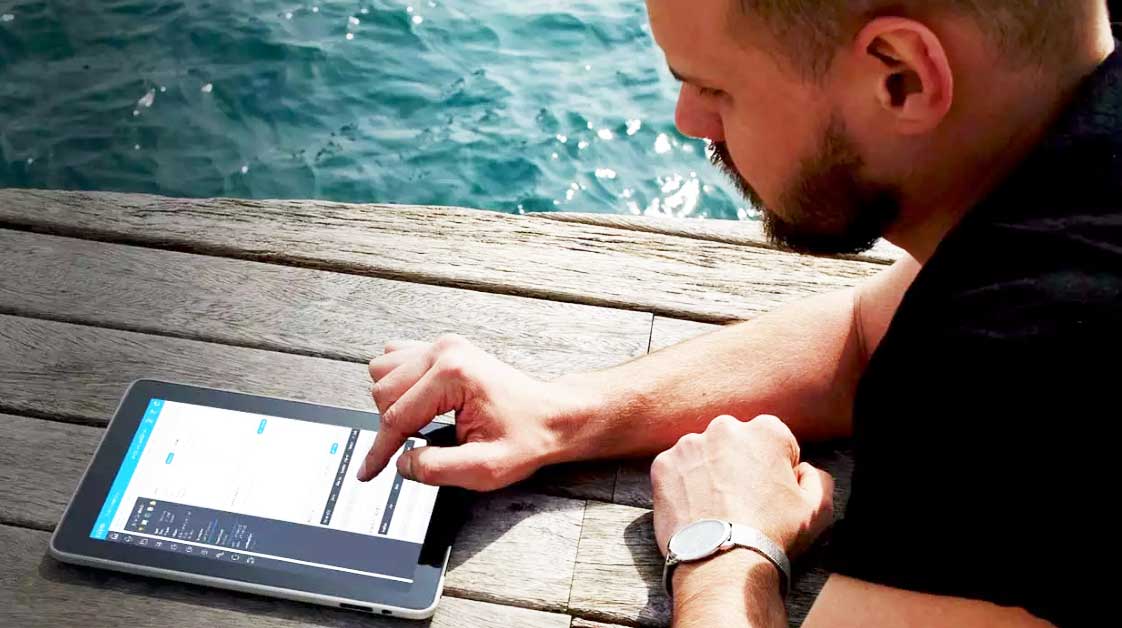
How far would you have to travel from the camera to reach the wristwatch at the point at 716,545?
38.9 inches

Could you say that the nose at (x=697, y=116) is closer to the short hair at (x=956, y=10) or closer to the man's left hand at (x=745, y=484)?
the short hair at (x=956, y=10)

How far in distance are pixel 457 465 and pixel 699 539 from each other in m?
0.24

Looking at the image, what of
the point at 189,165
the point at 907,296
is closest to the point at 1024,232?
the point at 907,296

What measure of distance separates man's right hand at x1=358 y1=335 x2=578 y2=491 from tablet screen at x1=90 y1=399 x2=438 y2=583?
1.4 inches

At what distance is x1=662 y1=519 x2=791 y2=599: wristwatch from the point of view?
99 centimetres

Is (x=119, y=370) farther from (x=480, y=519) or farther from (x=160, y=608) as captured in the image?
(x=480, y=519)

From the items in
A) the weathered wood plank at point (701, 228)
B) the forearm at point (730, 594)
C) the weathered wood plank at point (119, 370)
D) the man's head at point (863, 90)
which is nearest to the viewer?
the man's head at point (863, 90)

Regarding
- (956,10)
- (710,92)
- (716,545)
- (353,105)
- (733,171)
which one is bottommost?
(353,105)

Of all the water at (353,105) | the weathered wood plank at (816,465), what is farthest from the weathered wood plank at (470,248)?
the water at (353,105)

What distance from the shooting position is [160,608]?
1003 mm

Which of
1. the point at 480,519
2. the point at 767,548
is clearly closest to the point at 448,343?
the point at 480,519

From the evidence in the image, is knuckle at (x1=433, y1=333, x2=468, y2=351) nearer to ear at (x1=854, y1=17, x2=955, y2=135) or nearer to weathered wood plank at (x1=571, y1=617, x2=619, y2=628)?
weathered wood plank at (x1=571, y1=617, x2=619, y2=628)

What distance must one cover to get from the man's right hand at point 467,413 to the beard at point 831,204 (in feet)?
0.94

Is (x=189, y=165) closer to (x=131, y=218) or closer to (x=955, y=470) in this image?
(x=131, y=218)
